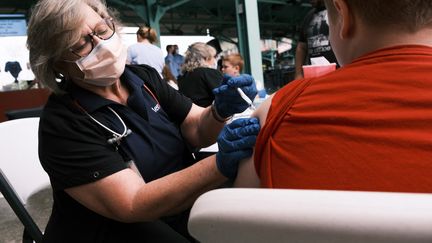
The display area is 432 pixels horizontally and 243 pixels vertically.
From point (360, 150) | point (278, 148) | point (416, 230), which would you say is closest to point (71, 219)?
point (278, 148)

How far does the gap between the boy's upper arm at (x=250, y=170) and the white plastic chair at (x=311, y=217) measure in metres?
0.28

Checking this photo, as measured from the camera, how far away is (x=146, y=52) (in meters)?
4.07

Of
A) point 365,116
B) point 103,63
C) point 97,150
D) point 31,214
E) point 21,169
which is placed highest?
point 103,63

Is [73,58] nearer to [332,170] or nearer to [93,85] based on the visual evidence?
[93,85]

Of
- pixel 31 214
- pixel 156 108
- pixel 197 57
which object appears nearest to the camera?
pixel 156 108

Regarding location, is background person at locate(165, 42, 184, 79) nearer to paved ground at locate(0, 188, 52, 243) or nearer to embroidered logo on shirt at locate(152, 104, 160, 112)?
paved ground at locate(0, 188, 52, 243)

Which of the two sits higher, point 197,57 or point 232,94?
point 197,57

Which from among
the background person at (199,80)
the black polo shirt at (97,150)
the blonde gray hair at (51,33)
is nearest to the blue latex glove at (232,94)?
the black polo shirt at (97,150)

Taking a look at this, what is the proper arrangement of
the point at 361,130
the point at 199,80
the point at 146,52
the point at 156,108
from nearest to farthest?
the point at 361,130 < the point at 156,108 < the point at 199,80 < the point at 146,52

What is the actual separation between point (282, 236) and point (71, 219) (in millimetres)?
865

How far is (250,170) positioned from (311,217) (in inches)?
14.0

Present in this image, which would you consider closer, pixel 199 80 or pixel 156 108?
pixel 156 108

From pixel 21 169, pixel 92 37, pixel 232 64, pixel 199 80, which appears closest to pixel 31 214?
pixel 21 169

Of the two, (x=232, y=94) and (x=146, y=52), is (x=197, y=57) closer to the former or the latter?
(x=146, y=52)
